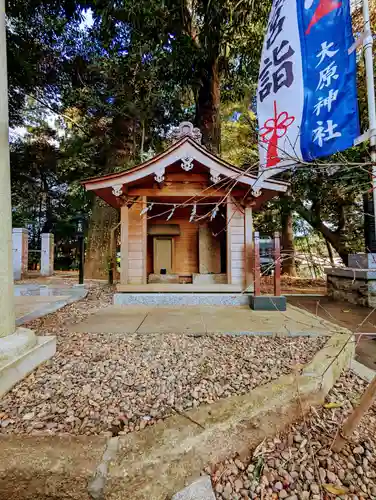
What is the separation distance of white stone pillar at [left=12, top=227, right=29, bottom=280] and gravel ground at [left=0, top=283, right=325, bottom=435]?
6.93 m

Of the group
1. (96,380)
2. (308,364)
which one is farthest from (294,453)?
(96,380)

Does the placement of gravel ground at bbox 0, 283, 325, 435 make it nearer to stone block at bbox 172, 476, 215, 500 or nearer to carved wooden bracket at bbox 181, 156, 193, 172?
stone block at bbox 172, 476, 215, 500

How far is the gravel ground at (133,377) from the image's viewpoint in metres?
1.56

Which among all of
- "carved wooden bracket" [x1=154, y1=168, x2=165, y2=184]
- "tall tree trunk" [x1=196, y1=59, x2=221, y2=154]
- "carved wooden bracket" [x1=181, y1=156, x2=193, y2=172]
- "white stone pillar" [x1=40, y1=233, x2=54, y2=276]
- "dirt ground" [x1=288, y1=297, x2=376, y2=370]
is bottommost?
"dirt ground" [x1=288, y1=297, x2=376, y2=370]

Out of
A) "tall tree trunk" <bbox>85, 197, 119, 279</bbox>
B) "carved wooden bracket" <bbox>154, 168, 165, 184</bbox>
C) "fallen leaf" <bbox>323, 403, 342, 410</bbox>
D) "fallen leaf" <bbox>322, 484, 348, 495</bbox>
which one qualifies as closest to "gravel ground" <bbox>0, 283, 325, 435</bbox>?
"fallen leaf" <bbox>323, 403, 342, 410</bbox>

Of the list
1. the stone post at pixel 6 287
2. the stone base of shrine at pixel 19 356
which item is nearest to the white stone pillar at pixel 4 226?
the stone post at pixel 6 287

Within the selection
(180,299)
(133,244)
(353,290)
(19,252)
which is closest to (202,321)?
(180,299)

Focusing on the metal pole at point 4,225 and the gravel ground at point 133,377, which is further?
the metal pole at point 4,225

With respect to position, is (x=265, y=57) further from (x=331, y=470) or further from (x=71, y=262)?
(x=71, y=262)

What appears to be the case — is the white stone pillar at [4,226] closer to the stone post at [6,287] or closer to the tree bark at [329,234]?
the stone post at [6,287]

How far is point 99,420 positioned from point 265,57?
4.63 meters

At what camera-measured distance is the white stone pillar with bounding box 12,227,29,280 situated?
8.65 meters

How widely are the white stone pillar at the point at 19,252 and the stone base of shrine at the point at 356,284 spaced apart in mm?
9319

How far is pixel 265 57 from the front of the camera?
362 cm
